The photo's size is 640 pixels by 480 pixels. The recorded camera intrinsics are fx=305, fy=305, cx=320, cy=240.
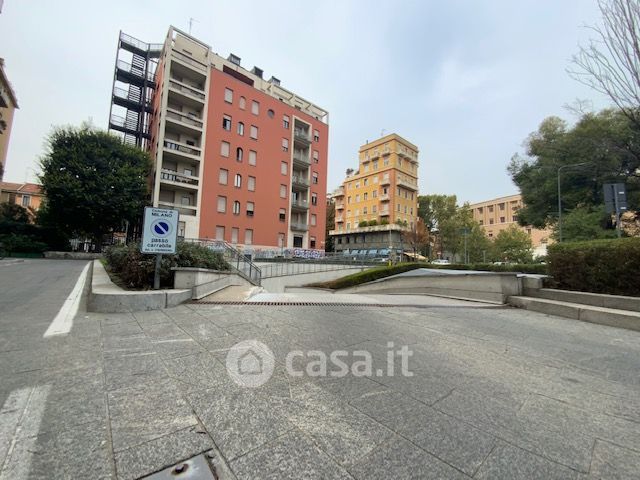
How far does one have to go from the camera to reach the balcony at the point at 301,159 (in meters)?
39.6

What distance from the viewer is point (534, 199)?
26141 millimetres

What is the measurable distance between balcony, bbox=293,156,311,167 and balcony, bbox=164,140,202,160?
1277cm

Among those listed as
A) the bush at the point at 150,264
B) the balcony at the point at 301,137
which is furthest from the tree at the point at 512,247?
the bush at the point at 150,264

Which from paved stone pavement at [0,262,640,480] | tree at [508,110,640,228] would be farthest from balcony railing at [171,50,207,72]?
paved stone pavement at [0,262,640,480]

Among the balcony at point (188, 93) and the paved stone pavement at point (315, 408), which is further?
the balcony at point (188, 93)

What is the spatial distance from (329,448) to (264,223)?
3405cm

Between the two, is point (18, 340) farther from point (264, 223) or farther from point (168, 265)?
point (264, 223)

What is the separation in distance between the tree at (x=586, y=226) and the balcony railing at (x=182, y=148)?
31366 mm

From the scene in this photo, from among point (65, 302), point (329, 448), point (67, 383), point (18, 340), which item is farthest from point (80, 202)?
point (329, 448)

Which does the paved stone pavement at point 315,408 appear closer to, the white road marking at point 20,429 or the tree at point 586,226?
the white road marking at point 20,429

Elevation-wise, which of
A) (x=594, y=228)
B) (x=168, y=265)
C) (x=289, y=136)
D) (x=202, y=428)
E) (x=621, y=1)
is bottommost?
(x=202, y=428)

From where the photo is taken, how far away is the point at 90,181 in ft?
79.0

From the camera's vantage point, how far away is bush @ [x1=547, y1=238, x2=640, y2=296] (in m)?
6.26

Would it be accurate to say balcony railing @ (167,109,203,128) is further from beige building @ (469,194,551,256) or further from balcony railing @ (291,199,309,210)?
beige building @ (469,194,551,256)
